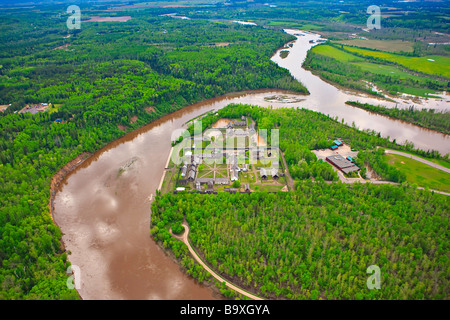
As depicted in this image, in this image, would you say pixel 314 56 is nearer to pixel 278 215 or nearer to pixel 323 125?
pixel 323 125

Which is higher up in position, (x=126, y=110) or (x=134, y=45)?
(x=134, y=45)

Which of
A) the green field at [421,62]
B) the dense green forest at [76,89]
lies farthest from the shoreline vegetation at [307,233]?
the green field at [421,62]

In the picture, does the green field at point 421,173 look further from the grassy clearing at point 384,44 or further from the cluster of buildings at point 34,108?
the grassy clearing at point 384,44

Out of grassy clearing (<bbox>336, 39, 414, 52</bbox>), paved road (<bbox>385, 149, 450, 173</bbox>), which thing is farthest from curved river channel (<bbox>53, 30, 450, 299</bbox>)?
grassy clearing (<bbox>336, 39, 414, 52</bbox>)

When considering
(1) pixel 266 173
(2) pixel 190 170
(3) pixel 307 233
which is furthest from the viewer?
(2) pixel 190 170

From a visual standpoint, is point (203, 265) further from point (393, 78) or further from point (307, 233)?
point (393, 78)

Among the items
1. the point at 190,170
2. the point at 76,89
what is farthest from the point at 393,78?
the point at 76,89

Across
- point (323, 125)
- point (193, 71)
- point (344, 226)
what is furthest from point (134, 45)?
point (344, 226)
